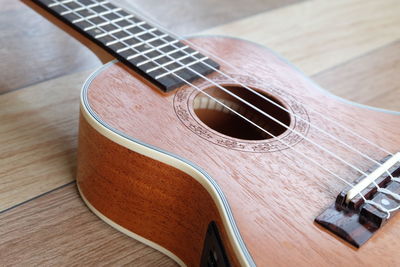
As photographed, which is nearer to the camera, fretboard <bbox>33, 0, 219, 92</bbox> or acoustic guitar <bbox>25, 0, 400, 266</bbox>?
acoustic guitar <bbox>25, 0, 400, 266</bbox>

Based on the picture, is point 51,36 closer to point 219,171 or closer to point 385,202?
point 219,171

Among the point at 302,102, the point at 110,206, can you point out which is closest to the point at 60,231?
the point at 110,206

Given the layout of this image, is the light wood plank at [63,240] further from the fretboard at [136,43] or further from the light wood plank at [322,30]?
the light wood plank at [322,30]

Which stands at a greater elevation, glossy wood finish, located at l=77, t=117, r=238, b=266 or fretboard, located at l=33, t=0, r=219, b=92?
fretboard, located at l=33, t=0, r=219, b=92

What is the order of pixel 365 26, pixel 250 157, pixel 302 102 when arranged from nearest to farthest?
pixel 250 157
pixel 302 102
pixel 365 26

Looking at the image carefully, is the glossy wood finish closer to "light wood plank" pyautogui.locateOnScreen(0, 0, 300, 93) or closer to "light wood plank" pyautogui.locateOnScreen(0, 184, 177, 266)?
"light wood plank" pyautogui.locateOnScreen(0, 184, 177, 266)

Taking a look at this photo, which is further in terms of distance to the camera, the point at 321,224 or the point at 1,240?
the point at 1,240

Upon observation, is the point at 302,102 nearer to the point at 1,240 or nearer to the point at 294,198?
the point at 294,198

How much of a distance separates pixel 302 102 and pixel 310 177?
0.18 m

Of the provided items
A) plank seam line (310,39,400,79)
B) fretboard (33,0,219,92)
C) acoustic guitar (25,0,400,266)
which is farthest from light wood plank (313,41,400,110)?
fretboard (33,0,219,92)

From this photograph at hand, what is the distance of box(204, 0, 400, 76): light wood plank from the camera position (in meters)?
1.17

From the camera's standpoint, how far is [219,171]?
0.68 metres

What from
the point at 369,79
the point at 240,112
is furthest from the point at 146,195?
the point at 369,79

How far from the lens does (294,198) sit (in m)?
0.65
